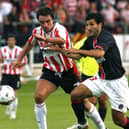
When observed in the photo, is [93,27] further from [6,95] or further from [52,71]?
[6,95]

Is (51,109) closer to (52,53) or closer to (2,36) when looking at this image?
(52,53)

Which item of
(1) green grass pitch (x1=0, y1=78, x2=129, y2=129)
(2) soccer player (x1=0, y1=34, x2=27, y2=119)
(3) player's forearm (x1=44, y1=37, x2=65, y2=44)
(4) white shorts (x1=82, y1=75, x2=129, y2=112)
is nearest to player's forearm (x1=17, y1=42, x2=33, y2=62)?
(3) player's forearm (x1=44, y1=37, x2=65, y2=44)

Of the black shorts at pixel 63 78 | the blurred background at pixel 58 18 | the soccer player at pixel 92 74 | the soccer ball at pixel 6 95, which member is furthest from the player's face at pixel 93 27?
the blurred background at pixel 58 18

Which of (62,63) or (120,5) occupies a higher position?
(62,63)

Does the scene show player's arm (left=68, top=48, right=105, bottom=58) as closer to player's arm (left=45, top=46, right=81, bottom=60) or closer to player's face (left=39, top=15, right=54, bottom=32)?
player's arm (left=45, top=46, right=81, bottom=60)

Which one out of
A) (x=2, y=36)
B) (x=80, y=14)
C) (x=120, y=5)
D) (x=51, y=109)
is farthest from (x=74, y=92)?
(x=120, y=5)

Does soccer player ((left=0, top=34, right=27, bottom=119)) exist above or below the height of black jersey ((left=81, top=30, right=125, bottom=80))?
below

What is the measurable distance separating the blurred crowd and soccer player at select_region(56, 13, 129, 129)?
420 inches

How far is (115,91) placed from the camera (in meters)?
9.59

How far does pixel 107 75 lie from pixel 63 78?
127 centimetres

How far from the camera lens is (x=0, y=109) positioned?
15.0 meters

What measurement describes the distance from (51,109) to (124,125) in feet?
18.5

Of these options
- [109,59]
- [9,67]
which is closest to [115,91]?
[109,59]

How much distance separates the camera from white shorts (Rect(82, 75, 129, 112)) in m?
9.49
